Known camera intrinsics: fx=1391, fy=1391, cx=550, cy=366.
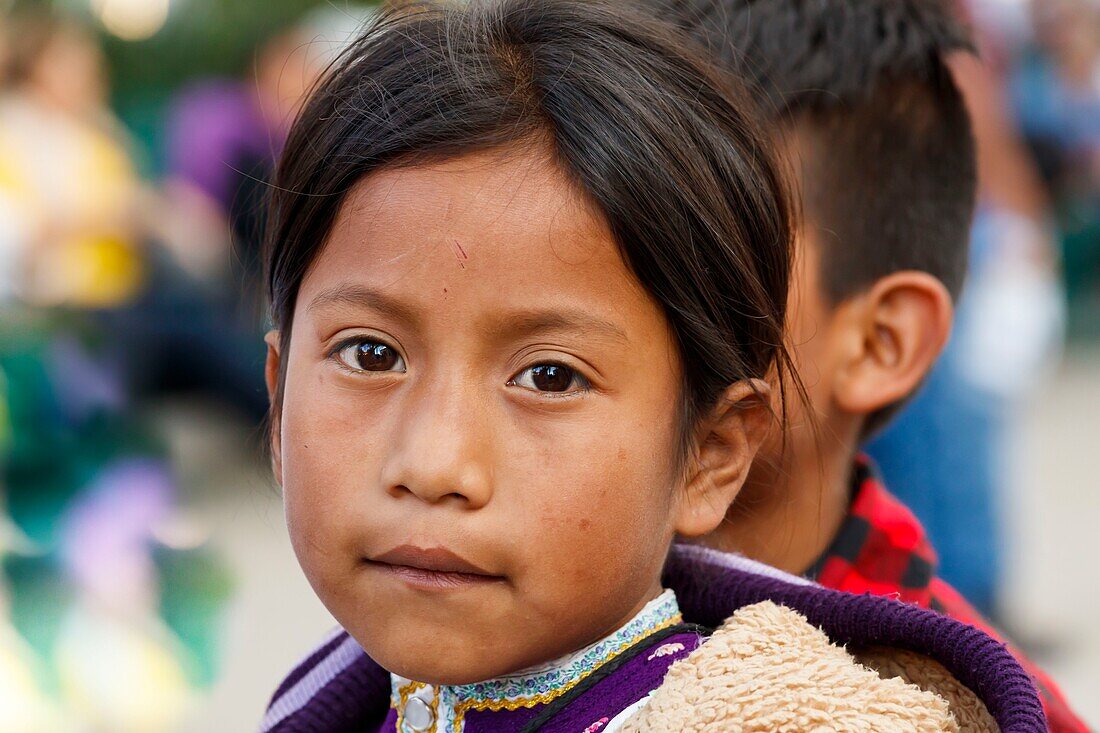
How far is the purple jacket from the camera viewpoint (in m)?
1.28

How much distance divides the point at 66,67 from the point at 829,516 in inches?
179

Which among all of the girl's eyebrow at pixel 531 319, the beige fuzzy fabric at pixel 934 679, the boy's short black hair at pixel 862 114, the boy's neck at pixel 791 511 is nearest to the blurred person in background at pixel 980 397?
the boy's short black hair at pixel 862 114

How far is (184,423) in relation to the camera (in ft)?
21.7

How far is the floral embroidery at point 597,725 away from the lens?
1.30 m

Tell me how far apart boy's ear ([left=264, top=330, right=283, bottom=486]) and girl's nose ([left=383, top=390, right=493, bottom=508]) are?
29 centimetres

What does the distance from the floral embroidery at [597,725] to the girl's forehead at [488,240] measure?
1.27ft

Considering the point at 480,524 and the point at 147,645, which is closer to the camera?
the point at 480,524

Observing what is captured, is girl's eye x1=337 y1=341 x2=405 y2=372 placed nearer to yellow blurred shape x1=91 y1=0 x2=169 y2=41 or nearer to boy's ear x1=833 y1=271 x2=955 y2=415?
boy's ear x1=833 y1=271 x2=955 y2=415

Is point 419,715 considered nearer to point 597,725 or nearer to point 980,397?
point 597,725

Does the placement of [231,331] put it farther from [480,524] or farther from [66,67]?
[480,524]

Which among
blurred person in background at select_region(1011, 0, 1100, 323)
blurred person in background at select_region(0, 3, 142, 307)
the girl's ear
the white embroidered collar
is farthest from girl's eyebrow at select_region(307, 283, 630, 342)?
blurred person in background at select_region(1011, 0, 1100, 323)

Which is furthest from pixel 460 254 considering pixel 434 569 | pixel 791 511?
pixel 791 511

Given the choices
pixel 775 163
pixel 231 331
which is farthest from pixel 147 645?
pixel 775 163

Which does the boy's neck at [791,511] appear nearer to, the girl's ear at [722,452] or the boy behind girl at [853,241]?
the boy behind girl at [853,241]
